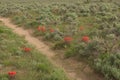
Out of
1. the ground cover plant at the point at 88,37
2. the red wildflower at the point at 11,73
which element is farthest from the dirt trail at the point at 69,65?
the red wildflower at the point at 11,73

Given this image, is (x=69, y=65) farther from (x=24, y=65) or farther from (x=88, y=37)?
(x=88, y=37)

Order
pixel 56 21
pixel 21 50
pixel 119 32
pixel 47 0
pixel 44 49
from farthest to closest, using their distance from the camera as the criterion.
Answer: pixel 47 0 < pixel 56 21 < pixel 119 32 < pixel 44 49 < pixel 21 50

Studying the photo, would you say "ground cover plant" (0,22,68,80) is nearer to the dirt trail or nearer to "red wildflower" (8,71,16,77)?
"red wildflower" (8,71,16,77)

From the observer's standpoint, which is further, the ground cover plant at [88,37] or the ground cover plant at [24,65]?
the ground cover plant at [88,37]

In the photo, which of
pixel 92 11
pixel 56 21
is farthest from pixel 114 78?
pixel 92 11

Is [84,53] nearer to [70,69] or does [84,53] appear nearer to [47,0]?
[70,69]

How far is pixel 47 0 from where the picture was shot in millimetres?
31312

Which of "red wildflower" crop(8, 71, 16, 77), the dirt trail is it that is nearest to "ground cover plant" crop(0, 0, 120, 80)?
the dirt trail

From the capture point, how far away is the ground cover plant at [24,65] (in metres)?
7.57

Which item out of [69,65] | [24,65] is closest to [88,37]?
[69,65]

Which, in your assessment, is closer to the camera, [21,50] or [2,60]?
[2,60]

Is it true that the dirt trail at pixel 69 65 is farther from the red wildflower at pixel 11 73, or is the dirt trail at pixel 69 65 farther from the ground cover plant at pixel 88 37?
the red wildflower at pixel 11 73

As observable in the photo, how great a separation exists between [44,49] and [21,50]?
46.5 inches

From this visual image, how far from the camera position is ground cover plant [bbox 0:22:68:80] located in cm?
757
